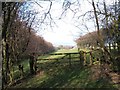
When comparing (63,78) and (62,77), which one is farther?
(62,77)

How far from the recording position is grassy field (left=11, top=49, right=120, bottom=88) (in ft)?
30.4

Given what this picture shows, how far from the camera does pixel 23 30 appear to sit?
11.1 metres

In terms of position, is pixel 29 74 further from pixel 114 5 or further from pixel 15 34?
pixel 114 5

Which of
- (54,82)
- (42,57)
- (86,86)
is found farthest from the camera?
(42,57)

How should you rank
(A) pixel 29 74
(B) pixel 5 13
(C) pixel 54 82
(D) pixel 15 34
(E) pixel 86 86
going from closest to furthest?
(B) pixel 5 13 → (E) pixel 86 86 → (C) pixel 54 82 → (D) pixel 15 34 → (A) pixel 29 74

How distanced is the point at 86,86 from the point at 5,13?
4.17 meters

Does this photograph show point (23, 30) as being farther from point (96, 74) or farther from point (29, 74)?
point (96, 74)

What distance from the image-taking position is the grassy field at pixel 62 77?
30.4ft

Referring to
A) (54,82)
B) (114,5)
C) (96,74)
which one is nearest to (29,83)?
(54,82)

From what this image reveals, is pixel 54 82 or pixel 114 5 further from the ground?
pixel 114 5

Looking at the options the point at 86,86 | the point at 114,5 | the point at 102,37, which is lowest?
the point at 86,86

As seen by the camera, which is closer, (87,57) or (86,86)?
(86,86)

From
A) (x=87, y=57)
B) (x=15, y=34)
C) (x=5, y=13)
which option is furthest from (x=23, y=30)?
(x=5, y=13)

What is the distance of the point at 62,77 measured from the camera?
33.9 ft
